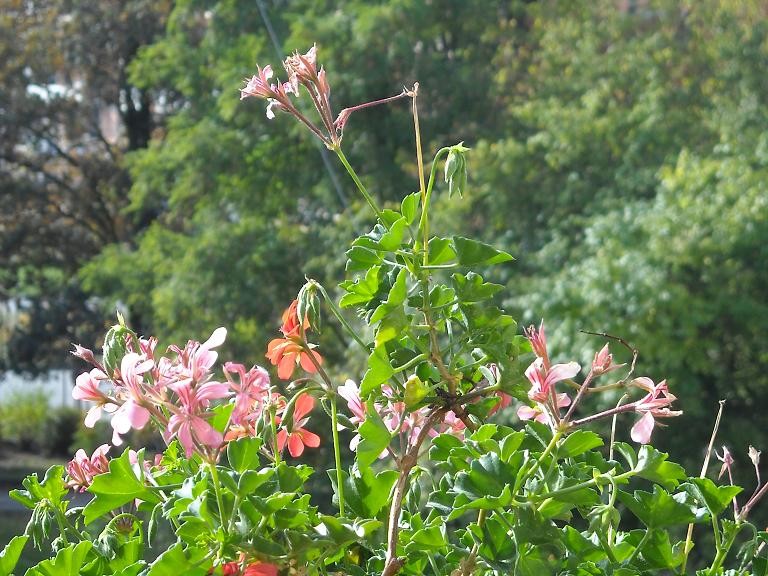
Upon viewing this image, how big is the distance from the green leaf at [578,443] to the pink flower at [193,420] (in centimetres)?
26

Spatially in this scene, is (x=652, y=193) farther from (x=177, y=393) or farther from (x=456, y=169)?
(x=177, y=393)

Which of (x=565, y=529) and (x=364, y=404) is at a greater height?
(x=364, y=404)

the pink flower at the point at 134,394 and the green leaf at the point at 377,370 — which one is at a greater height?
the pink flower at the point at 134,394

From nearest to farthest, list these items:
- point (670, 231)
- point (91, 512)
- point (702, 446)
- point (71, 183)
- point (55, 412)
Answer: point (91, 512)
point (670, 231)
point (702, 446)
point (71, 183)
point (55, 412)

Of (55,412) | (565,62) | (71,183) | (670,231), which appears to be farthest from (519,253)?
(55,412)

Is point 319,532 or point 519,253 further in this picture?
point 519,253

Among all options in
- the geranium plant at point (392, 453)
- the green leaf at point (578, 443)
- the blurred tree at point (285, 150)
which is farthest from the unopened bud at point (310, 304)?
the blurred tree at point (285, 150)

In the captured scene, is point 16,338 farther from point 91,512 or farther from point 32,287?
point 91,512

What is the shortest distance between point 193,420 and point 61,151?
1398 centimetres

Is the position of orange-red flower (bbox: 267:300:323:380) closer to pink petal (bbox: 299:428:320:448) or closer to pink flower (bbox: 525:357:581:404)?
pink petal (bbox: 299:428:320:448)

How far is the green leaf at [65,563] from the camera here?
3.22 feet

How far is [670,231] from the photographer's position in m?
6.75

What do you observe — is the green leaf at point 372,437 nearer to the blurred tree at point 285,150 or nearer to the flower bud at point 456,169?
the flower bud at point 456,169

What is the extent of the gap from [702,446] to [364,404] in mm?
6905
